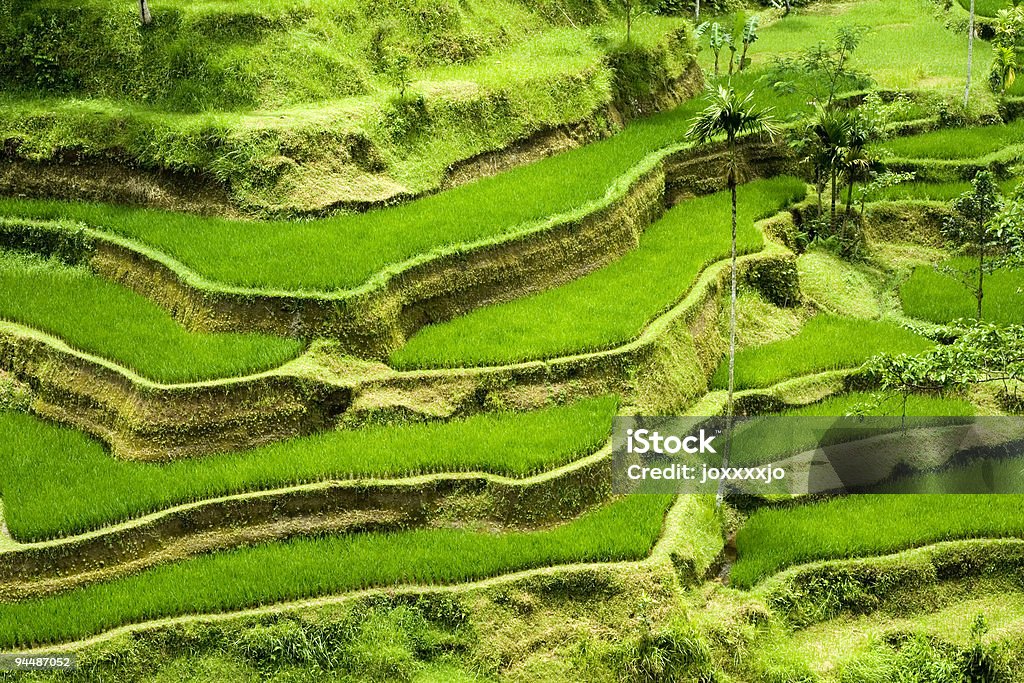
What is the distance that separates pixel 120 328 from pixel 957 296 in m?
11.8

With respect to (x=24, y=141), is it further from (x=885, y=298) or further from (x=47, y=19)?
(x=885, y=298)

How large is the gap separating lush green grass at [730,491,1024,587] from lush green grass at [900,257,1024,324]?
3.83 metres

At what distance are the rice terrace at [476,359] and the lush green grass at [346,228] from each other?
7 centimetres

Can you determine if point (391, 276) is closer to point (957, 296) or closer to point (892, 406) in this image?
point (892, 406)

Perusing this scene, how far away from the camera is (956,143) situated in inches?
942

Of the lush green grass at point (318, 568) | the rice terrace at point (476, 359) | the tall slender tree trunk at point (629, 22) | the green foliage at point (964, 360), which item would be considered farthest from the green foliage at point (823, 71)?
the lush green grass at point (318, 568)

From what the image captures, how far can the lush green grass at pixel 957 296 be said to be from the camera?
786 inches

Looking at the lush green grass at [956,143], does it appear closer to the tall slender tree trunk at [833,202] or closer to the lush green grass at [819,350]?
the tall slender tree trunk at [833,202]

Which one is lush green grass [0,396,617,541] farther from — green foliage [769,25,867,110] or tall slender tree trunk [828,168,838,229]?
green foliage [769,25,867,110]

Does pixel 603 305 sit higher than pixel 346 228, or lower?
lower

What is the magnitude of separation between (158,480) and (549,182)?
7925 millimetres

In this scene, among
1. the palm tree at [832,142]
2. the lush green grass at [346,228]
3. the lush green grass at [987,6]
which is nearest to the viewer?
the lush green grass at [346,228]

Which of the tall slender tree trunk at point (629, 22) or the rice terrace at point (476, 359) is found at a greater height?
the tall slender tree trunk at point (629, 22)

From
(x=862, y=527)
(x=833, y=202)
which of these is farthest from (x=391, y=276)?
(x=833, y=202)
